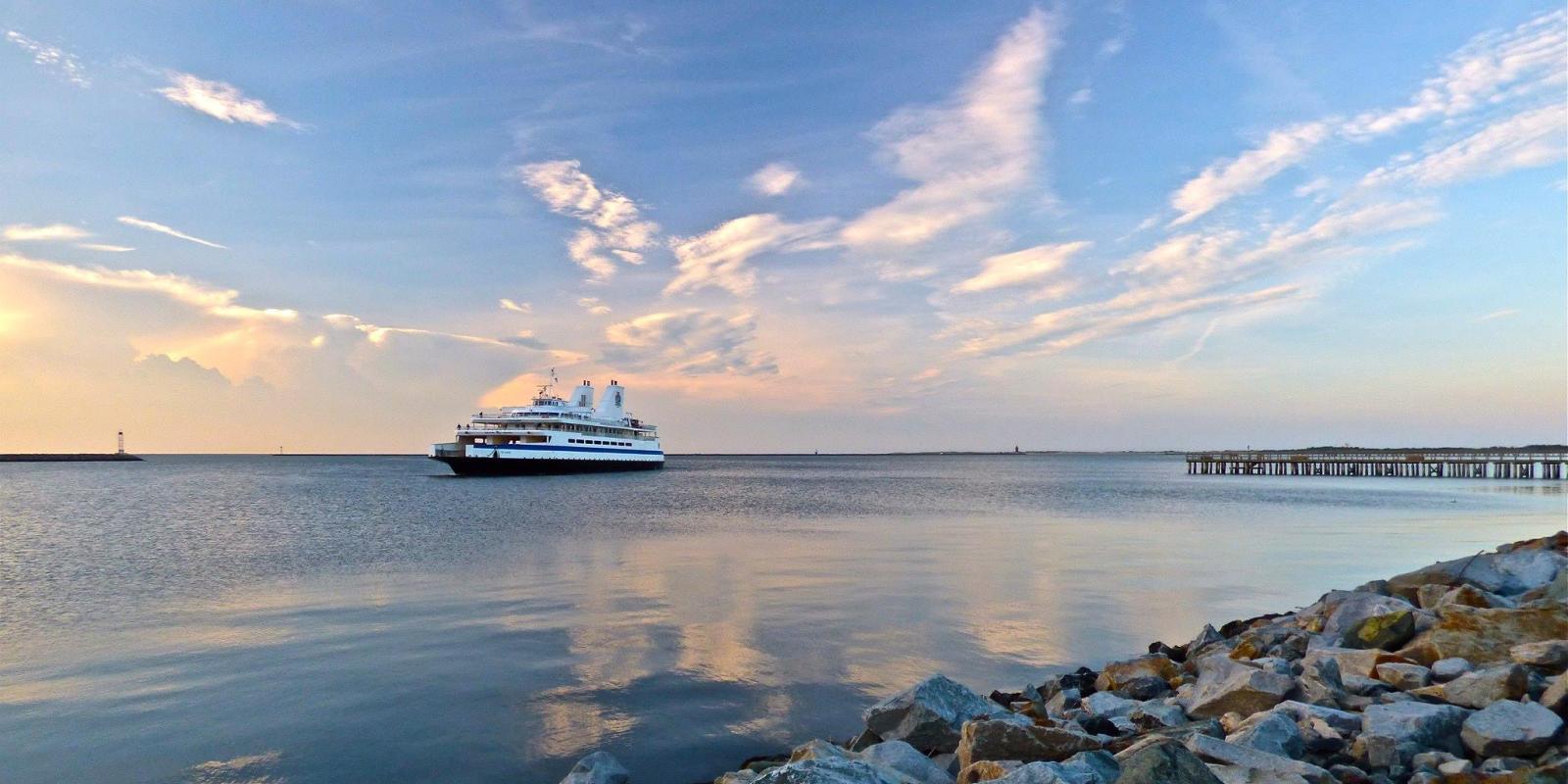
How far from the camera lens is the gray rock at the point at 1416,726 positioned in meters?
5.82

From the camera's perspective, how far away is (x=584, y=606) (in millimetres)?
15617

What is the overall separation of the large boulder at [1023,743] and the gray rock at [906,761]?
218 mm

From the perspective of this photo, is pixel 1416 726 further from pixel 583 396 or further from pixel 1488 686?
pixel 583 396

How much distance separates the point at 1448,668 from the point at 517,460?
8166 cm

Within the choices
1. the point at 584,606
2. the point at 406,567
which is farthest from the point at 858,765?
the point at 406,567

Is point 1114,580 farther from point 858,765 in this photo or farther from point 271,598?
point 271,598

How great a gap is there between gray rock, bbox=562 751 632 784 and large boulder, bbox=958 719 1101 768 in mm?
2802

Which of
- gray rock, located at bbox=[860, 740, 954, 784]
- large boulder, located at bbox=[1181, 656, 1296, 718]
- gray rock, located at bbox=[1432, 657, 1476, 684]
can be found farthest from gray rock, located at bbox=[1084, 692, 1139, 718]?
gray rock, located at bbox=[1432, 657, 1476, 684]

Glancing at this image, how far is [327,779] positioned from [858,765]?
210 inches

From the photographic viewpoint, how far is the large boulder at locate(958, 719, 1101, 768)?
232 inches

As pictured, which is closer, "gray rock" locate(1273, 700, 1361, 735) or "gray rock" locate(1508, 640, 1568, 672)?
"gray rock" locate(1273, 700, 1361, 735)

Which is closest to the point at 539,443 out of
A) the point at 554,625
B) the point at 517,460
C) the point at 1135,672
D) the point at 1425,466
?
the point at 517,460

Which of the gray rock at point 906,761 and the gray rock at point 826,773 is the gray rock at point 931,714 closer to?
the gray rock at point 906,761

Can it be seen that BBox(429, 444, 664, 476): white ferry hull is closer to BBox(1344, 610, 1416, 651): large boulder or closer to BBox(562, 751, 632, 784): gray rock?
BBox(562, 751, 632, 784): gray rock
